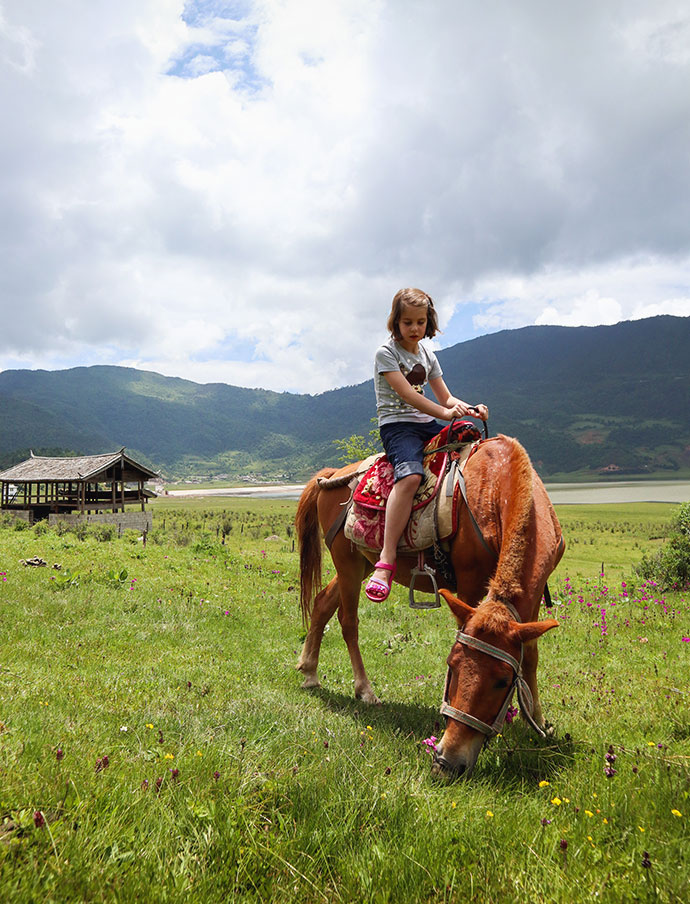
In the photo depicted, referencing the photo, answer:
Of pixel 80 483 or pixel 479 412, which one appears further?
pixel 80 483

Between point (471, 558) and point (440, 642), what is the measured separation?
5.00 metres

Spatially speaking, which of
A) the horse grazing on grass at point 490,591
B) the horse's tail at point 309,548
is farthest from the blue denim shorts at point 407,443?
the horse's tail at point 309,548

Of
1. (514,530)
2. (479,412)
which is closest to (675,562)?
(479,412)

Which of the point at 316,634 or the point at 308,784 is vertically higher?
the point at 308,784

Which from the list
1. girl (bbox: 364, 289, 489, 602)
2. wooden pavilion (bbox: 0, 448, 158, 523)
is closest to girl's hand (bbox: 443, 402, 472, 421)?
girl (bbox: 364, 289, 489, 602)

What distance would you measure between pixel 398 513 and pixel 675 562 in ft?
43.8

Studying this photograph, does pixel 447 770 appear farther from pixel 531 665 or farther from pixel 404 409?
pixel 404 409

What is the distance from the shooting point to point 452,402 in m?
5.38

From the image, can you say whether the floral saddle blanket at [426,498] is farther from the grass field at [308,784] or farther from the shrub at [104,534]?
the shrub at [104,534]

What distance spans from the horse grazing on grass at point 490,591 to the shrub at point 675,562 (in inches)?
487

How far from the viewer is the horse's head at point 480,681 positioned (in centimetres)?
331

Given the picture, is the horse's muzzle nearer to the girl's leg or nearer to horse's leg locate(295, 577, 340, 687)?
the girl's leg

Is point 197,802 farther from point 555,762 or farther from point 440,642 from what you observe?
point 440,642

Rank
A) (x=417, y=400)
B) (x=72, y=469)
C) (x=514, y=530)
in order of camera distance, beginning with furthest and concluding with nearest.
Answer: (x=72, y=469)
(x=417, y=400)
(x=514, y=530)
